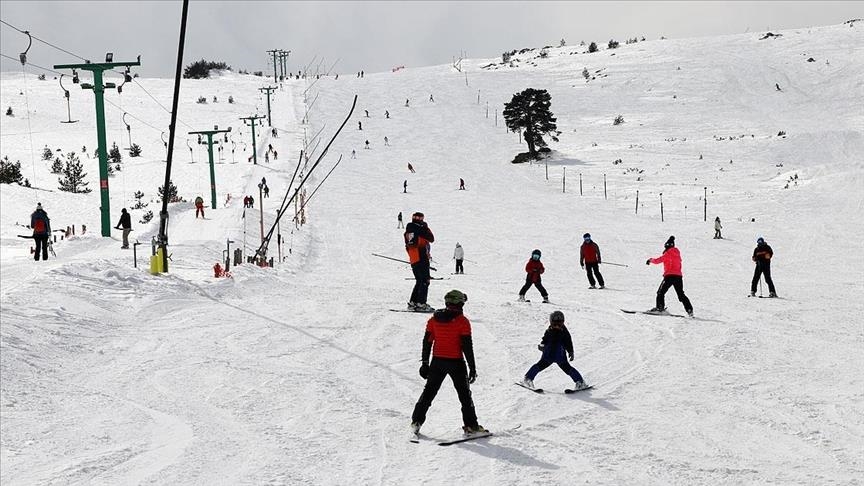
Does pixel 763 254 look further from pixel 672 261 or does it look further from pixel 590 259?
pixel 672 261

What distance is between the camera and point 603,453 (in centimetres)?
773

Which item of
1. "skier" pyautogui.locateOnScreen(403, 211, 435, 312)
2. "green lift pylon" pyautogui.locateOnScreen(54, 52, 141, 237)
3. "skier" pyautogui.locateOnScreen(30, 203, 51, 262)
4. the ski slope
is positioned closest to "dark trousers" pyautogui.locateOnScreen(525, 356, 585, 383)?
the ski slope

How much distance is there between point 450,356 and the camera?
7.97 m

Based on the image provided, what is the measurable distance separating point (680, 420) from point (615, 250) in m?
23.2

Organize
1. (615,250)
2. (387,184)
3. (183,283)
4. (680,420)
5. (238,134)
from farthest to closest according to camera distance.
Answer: (238,134)
(387,184)
(615,250)
(183,283)
(680,420)

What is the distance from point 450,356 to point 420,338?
5431 millimetres

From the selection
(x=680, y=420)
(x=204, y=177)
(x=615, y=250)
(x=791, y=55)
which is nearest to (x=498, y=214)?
(x=615, y=250)

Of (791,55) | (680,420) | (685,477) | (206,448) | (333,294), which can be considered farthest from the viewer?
(791,55)

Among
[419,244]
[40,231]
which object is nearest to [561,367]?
[419,244]

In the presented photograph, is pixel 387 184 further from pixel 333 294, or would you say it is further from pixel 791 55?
pixel 791 55

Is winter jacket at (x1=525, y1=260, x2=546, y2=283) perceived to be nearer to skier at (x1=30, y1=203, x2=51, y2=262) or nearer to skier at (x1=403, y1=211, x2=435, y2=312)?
skier at (x1=403, y1=211, x2=435, y2=312)

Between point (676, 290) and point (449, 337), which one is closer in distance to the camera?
point (449, 337)

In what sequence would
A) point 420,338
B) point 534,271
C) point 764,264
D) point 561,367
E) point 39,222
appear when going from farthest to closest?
point 39,222
point 764,264
point 534,271
point 420,338
point 561,367

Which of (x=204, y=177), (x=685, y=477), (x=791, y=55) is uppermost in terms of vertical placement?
(x=791, y=55)
